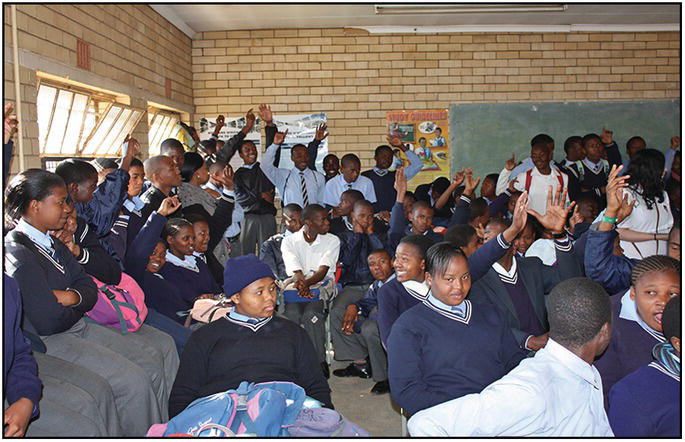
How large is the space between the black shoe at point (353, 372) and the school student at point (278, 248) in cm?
84

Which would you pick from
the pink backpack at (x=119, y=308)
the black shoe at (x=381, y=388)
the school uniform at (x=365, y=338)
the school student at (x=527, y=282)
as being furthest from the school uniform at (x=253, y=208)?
the school student at (x=527, y=282)

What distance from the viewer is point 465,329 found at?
2451mm

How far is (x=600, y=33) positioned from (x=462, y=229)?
6.59 m

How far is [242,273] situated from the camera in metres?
2.60

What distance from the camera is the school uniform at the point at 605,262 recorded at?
2.87m

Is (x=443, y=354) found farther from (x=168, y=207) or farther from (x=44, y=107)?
(x=44, y=107)

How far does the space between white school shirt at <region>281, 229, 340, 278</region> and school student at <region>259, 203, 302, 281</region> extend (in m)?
0.12

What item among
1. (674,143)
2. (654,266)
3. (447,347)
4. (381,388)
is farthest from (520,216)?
(674,143)

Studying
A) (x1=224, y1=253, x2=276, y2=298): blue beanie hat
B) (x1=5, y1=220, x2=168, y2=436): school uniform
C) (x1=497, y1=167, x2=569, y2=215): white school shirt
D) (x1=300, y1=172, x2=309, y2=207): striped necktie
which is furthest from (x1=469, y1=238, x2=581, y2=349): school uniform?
(x1=300, y1=172, x2=309, y2=207): striped necktie

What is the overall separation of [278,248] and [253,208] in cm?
186

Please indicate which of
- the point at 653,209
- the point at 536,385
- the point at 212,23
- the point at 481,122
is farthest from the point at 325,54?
the point at 536,385

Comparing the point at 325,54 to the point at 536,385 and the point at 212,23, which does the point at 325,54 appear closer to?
the point at 212,23

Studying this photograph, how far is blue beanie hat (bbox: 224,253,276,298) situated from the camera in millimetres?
2586

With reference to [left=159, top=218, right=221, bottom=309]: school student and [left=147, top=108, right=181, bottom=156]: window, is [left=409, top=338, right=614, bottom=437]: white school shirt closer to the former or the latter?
[left=159, top=218, right=221, bottom=309]: school student
